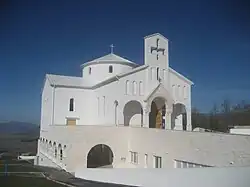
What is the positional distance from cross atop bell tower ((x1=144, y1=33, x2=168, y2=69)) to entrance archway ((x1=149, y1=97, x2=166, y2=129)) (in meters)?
2.39

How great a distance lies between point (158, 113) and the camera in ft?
72.1

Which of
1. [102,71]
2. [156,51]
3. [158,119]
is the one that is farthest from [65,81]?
[158,119]

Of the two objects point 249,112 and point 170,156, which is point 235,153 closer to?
point 170,156

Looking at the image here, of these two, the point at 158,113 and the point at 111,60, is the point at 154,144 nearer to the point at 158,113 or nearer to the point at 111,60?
the point at 158,113

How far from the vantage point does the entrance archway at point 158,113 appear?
70.3 ft

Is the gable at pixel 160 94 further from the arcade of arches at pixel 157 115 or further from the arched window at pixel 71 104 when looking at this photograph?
the arched window at pixel 71 104

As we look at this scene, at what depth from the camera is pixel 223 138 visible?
10.4m

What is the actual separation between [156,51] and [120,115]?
16.2ft

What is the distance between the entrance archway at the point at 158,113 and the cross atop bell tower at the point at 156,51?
2.39 metres

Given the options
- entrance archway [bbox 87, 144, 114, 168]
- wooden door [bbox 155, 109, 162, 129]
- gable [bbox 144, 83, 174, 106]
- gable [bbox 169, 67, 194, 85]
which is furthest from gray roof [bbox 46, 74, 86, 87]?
gable [bbox 169, 67, 194, 85]

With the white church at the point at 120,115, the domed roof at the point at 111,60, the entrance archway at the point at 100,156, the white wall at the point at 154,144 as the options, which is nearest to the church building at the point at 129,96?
the white church at the point at 120,115

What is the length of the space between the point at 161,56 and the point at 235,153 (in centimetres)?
1186

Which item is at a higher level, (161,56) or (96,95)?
(161,56)

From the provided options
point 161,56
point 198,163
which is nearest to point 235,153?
point 198,163
